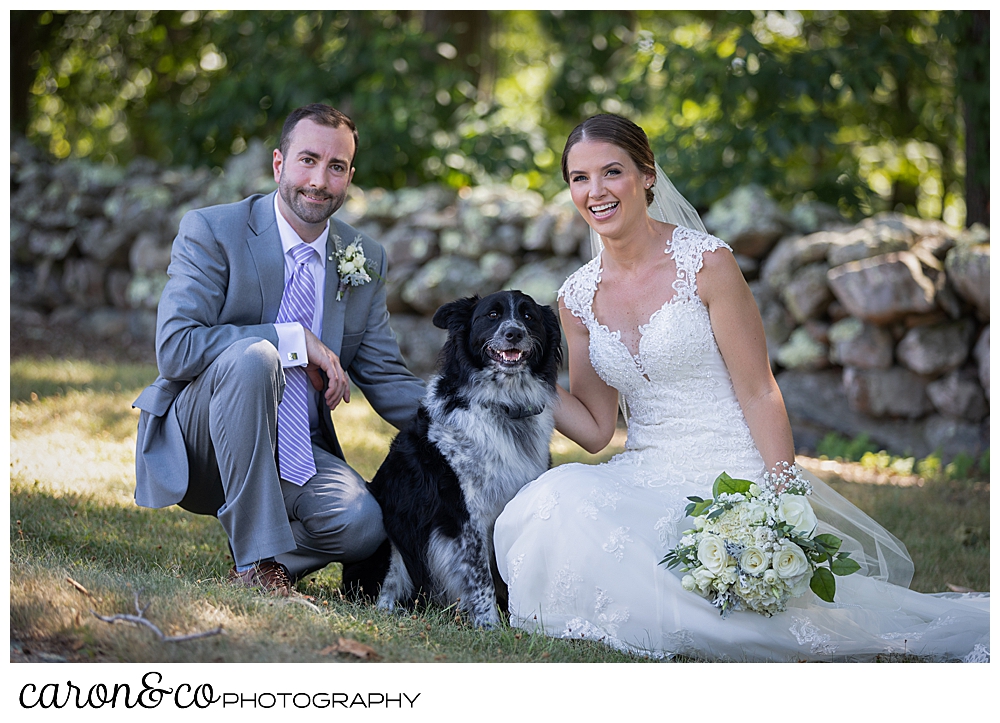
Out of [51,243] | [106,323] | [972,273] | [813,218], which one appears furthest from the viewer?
[51,243]

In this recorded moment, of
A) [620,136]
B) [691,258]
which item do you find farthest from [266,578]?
[620,136]

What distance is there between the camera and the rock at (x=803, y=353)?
5754 millimetres

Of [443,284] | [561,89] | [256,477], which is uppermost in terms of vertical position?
[561,89]

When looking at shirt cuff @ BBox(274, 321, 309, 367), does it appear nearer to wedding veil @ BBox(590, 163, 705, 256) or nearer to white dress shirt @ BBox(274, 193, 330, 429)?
white dress shirt @ BBox(274, 193, 330, 429)

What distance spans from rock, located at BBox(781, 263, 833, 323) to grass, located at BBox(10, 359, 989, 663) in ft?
3.79

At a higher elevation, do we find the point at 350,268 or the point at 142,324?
the point at 350,268

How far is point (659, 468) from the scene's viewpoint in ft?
9.39

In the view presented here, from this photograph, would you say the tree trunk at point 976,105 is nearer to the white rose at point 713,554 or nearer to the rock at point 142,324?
the white rose at point 713,554

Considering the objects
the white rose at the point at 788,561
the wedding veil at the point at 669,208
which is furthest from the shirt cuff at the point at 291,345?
the white rose at the point at 788,561

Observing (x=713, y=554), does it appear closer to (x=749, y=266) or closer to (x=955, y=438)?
(x=955, y=438)

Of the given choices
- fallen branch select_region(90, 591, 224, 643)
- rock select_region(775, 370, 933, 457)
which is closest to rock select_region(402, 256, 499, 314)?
rock select_region(775, 370, 933, 457)

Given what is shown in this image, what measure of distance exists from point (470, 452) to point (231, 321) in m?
0.98

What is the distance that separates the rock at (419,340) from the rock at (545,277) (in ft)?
2.44

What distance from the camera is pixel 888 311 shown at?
5352 mm
